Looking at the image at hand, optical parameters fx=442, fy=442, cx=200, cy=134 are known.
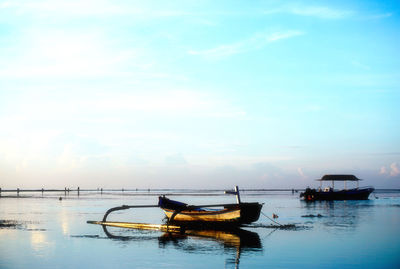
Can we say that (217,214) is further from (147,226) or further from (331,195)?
(331,195)

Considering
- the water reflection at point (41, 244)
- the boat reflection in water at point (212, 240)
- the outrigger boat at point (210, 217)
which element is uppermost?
the outrigger boat at point (210, 217)

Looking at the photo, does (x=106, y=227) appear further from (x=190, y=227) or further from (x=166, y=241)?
(x=166, y=241)

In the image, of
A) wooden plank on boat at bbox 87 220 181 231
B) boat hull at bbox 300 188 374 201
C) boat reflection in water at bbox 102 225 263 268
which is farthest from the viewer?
boat hull at bbox 300 188 374 201

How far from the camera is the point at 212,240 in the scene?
2473cm

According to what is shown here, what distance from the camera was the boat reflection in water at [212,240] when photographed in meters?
21.4

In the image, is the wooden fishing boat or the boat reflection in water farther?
the wooden fishing boat

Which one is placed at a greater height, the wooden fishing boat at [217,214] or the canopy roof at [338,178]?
the canopy roof at [338,178]

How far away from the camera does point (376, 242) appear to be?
984 inches

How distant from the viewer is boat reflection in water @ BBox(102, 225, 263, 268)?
21438 mm

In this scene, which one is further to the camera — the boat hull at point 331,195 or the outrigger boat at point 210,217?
the boat hull at point 331,195

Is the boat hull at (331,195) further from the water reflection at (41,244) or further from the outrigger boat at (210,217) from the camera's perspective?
the water reflection at (41,244)

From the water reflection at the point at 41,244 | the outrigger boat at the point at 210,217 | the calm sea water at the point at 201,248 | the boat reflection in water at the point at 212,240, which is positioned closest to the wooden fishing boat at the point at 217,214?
the outrigger boat at the point at 210,217

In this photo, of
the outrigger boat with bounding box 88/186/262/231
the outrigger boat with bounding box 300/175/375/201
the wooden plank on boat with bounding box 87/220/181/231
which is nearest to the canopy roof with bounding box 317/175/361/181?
the outrigger boat with bounding box 300/175/375/201

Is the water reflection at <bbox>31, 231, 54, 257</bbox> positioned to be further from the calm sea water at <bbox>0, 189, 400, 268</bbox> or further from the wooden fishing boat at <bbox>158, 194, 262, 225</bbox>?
the wooden fishing boat at <bbox>158, 194, 262, 225</bbox>
